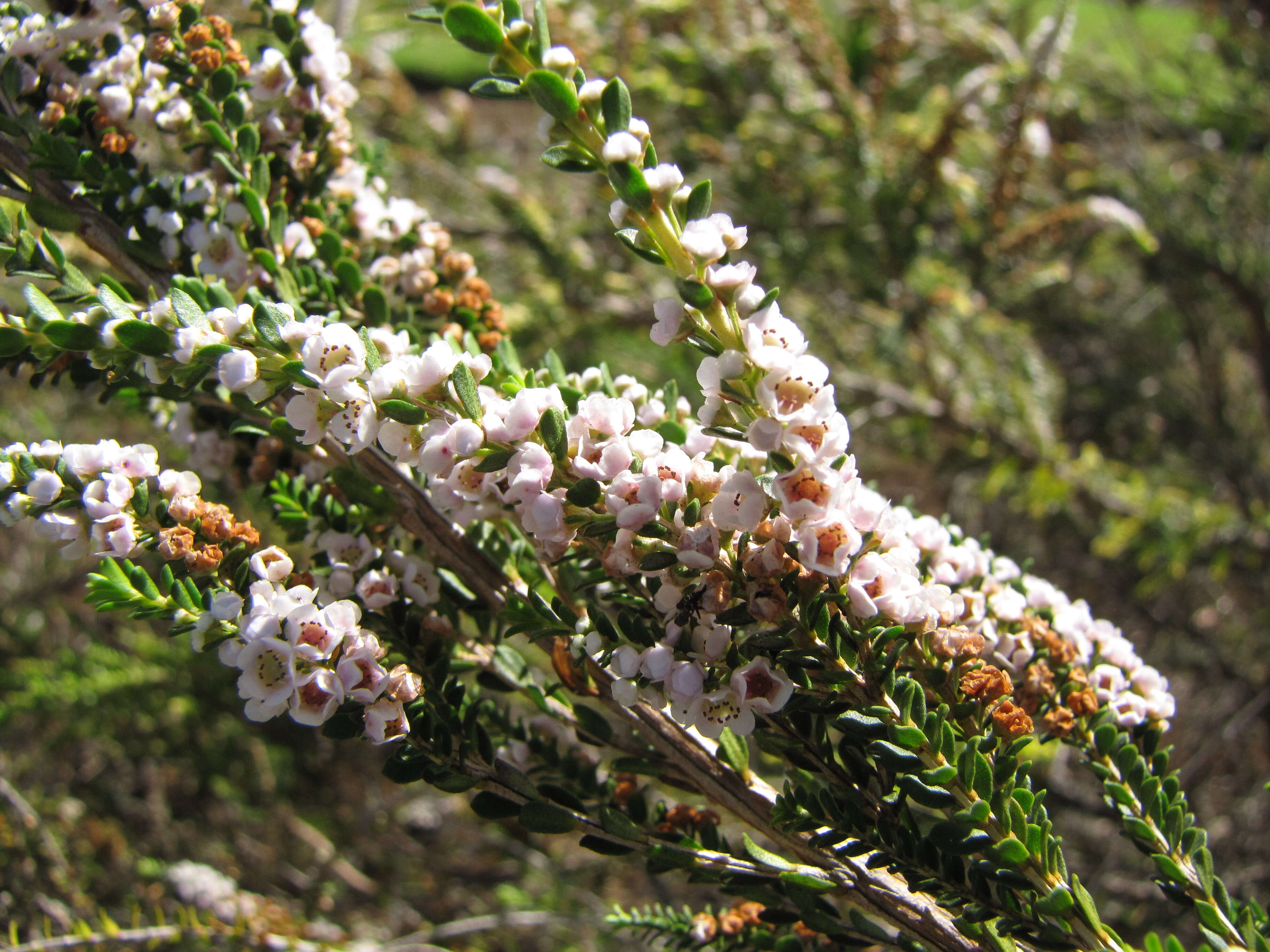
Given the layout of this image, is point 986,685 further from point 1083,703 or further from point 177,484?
point 177,484

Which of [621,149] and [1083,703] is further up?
[621,149]

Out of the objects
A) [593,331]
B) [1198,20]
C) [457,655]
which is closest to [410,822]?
[593,331]

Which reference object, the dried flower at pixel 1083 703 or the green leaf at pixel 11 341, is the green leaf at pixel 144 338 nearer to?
the green leaf at pixel 11 341

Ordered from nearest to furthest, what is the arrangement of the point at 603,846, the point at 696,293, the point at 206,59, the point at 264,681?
the point at 696,293, the point at 264,681, the point at 603,846, the point at 206,59

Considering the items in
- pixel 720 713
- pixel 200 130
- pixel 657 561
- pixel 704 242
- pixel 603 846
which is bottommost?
pixel 603 846

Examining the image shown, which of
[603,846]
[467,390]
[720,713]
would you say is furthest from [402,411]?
[603,846]
